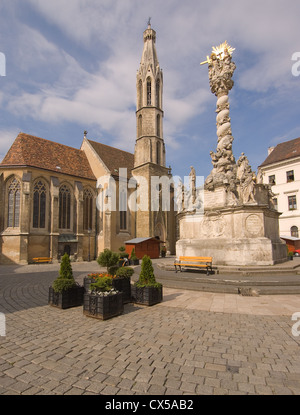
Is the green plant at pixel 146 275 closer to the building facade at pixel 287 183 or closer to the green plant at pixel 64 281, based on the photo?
the green plant at pixel 64 281

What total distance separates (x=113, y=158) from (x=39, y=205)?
12854mm

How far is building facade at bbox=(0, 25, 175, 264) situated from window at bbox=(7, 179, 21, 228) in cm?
9

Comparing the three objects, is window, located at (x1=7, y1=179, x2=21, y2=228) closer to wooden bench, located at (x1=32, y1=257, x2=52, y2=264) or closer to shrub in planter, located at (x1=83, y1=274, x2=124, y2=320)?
wooden bench, located at (x1=32, y1=257, x2=52, y2=264)

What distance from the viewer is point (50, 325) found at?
5.03 metres

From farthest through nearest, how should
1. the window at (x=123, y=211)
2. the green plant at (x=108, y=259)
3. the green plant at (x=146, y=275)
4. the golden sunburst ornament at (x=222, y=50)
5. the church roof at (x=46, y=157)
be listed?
the window at (x=123, y=211) < the church roof at (x=46, y=157) < the golden sunburst ornament at (x=222, y=50) < the green plant at (x=108, y=259) < the green plant at (x=146, y=275)

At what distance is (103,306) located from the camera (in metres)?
5.28

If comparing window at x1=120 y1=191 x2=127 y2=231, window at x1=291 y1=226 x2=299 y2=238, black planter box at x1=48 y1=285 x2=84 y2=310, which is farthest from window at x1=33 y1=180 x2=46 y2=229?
window at x1=291 y1=226 x2=299 y2=238

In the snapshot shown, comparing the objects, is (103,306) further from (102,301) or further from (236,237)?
(236,237)

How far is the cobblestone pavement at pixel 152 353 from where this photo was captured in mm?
2828

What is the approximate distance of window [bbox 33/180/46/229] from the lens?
81.3ft

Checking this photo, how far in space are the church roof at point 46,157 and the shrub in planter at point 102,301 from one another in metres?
22.6

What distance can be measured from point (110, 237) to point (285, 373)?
84.8ft

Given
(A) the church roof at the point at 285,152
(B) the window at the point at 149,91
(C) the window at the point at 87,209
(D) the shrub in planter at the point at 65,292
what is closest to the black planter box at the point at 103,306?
(D) the shrub in planter at the point at 65,292

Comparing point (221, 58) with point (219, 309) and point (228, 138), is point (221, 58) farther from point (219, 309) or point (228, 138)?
point (219, 309)
